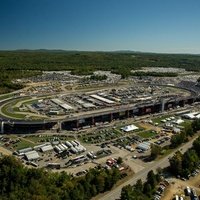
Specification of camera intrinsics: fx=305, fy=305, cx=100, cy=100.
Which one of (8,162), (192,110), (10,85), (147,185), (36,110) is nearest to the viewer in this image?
(147,185)

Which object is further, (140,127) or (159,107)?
(159,107)

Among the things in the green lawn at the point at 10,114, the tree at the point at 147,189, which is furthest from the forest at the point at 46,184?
the green lawn at the point at 10,114

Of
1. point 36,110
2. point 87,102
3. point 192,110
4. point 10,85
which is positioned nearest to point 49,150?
point 36,110

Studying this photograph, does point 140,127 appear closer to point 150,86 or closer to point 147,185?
point 147,185

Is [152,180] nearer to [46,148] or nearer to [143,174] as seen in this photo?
[143,174]

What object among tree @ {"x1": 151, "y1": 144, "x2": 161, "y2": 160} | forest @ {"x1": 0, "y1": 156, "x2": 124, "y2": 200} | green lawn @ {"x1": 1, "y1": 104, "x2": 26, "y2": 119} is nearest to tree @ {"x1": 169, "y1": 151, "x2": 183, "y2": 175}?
tree @ {"x1": 151, "y1": 144, "x2": 161, "y2": 160}

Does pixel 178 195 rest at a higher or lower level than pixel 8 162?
lower

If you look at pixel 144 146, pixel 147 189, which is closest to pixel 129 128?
pixel 144 146

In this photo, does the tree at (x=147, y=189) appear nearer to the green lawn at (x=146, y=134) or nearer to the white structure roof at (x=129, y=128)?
the green lawn at (x=146, y=134)
